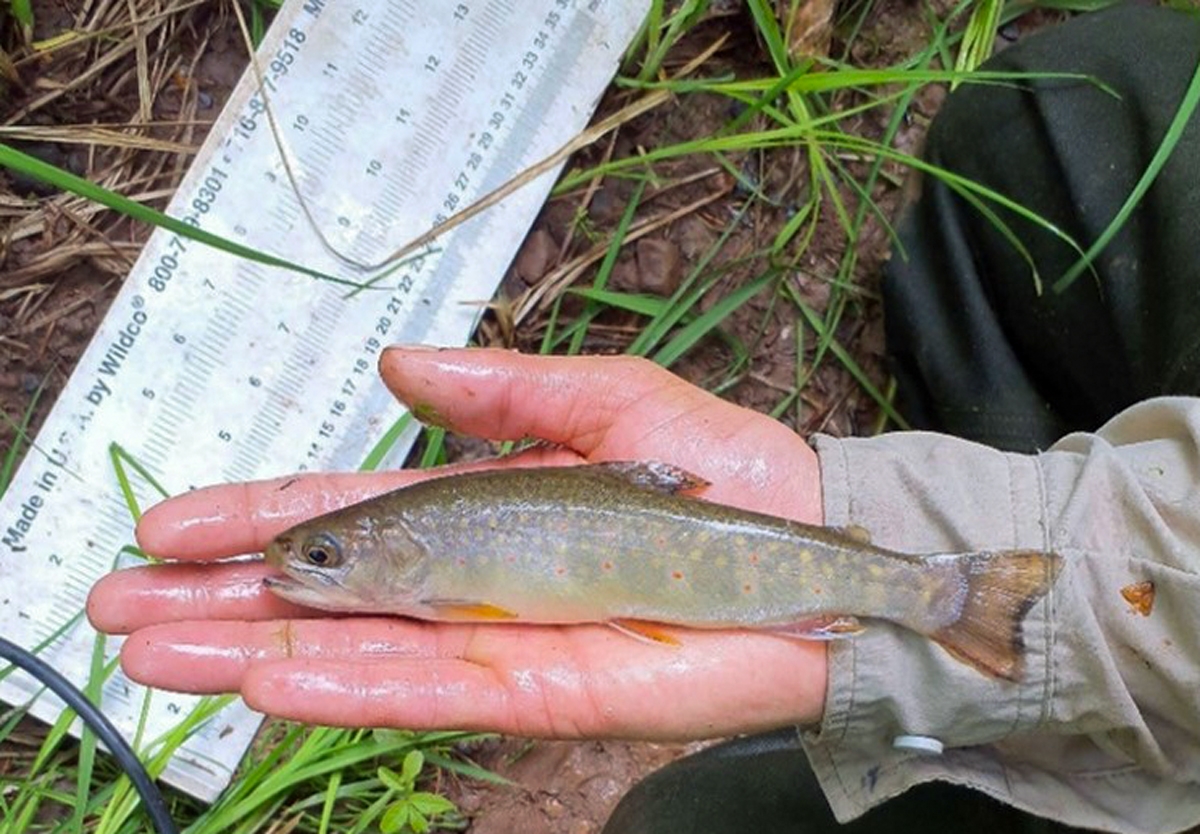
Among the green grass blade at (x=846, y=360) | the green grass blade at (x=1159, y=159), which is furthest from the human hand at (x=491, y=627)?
the green grass blade at (x=846, y=360)

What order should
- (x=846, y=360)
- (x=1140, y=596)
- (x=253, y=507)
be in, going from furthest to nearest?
1. (x=846, y=360)
2. (x=253, y=507)
3. (x=1140, y=596)

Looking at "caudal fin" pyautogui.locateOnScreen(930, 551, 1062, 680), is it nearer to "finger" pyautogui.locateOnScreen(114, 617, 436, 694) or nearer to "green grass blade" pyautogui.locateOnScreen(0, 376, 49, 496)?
"finger" pyautogui.locateOnScreen(114, 617, 436, 694)

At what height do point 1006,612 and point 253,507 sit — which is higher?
point 1006,612

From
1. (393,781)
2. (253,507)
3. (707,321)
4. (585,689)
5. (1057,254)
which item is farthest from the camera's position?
(707,321)

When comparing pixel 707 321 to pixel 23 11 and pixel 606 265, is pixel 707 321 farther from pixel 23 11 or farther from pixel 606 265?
pixel 23 11

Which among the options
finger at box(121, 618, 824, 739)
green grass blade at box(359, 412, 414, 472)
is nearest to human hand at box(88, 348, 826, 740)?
finger at box(121, 618, 824, 739)

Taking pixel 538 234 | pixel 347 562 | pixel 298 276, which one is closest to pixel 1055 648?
pixel 347 562
